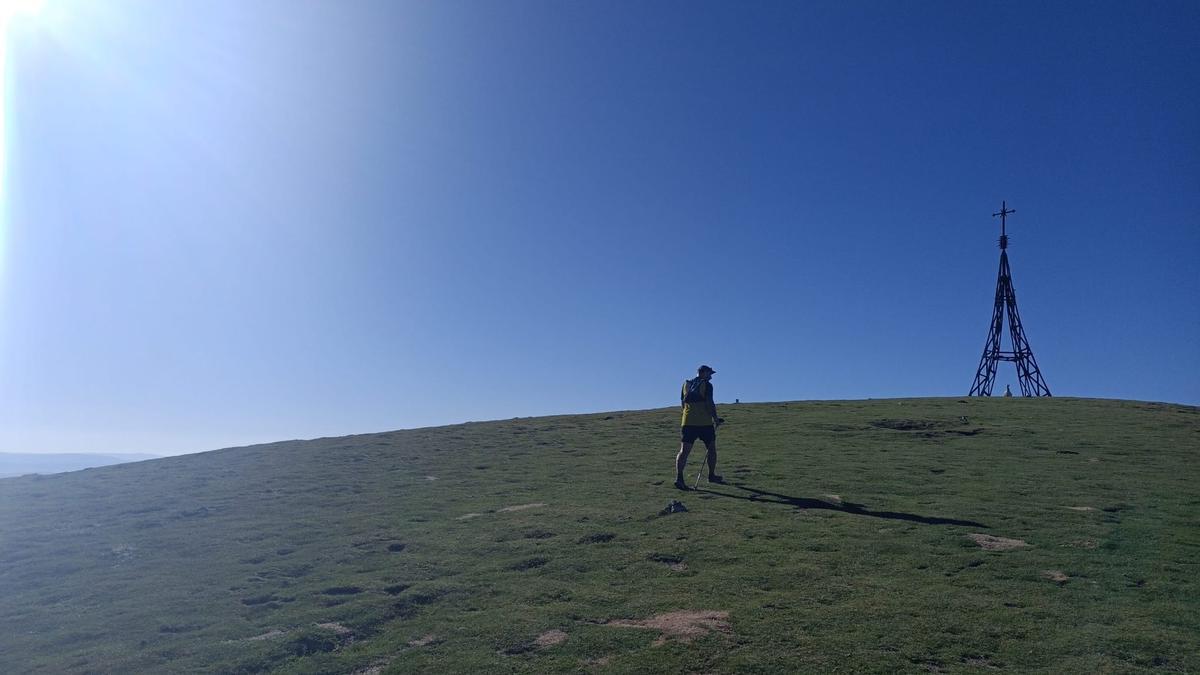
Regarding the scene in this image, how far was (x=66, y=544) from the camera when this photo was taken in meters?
16.0

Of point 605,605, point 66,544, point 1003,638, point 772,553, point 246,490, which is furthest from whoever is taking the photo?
point 246,490

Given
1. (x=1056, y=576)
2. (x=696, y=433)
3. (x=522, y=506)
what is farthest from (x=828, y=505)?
(x=522, y=506)

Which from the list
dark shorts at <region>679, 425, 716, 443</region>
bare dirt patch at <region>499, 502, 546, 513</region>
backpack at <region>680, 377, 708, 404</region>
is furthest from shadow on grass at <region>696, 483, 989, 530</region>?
bare dirt patch at <region>499, 502, 546, 513</region>

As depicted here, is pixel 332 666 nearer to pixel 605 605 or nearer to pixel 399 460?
pixel 605 605

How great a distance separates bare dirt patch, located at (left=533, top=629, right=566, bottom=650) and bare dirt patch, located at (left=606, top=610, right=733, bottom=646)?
25.8 inches

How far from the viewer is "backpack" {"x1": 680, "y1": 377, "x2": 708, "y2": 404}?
61.6 feet

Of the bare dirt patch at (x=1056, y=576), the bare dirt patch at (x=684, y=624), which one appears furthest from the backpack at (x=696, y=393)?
the bare dirt patch at (x=684, y=624)

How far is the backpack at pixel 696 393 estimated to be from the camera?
18.8 meters

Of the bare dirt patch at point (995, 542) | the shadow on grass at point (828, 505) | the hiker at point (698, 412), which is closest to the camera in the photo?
the bare dirt patch at point (995, 542)

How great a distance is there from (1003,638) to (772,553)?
4133mm

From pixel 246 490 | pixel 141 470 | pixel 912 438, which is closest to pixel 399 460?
pixel 246 490

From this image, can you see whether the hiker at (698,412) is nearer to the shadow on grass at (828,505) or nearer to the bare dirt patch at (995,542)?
the shadow on grass at (828,505)

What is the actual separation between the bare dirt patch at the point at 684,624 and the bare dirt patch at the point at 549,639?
25.8 inches

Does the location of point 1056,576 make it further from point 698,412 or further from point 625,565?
point 698,412
